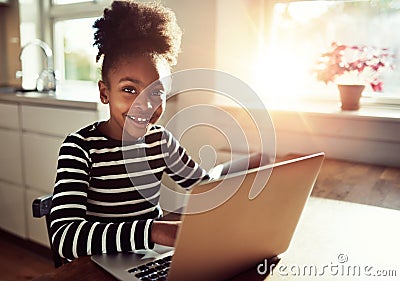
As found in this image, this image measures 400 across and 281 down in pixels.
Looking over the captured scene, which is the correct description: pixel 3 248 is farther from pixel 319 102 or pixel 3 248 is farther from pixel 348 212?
pixel 348 212

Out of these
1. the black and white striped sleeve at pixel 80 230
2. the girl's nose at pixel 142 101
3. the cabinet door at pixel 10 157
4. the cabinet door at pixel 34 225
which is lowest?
the cabinet door at pixel 34 225

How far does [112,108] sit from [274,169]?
47 centimetres

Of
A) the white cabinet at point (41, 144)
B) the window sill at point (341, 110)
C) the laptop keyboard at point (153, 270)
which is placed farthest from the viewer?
the white cabinet at point (41, 144)

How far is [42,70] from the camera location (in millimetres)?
2980

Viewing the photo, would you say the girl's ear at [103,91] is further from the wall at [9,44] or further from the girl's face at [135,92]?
the wall at [9,44]

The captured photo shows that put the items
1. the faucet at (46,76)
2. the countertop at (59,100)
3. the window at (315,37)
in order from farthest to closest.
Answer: the faucet at (46,76), the countertop at (59,100), the window at (315,37)

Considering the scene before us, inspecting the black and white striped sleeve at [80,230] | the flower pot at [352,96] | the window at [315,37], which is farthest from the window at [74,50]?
the black and white striped sleeve at [80,230]

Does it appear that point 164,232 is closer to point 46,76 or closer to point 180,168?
point 180,168

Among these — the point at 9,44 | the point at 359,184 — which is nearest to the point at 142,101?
the point at 359,184

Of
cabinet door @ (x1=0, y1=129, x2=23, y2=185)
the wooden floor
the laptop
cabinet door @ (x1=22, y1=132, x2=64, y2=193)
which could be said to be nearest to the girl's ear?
the laptop

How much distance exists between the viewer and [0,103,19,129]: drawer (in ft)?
8.00

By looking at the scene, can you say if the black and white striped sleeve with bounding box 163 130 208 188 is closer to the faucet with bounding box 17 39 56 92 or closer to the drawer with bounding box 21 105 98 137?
the drawer with bounding box 21 105 98 137

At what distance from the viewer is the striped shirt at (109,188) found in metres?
0.77

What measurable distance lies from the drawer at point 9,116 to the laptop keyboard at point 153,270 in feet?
6.46
